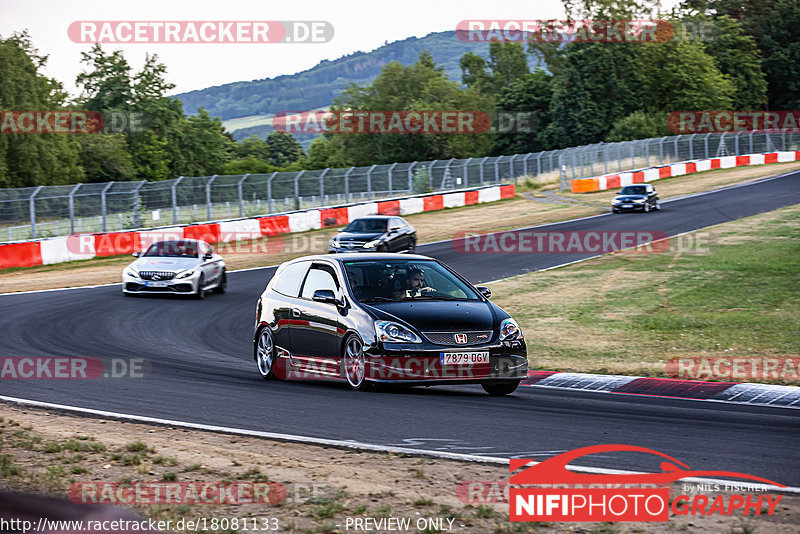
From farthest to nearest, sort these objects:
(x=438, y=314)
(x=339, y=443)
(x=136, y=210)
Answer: (x=136, y=210)
(x=438, y=314)
(x=339, y=443)

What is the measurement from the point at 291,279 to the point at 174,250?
10.8 meters

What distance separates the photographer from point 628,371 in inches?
477

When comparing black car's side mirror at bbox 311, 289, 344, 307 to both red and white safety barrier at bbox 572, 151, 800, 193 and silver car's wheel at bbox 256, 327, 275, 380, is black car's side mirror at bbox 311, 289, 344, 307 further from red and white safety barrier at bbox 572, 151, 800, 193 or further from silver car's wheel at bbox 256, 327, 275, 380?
red and white safety barrier at bbox 572, 151, 800, 193

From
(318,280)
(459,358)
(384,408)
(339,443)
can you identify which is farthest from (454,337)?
(339,443)

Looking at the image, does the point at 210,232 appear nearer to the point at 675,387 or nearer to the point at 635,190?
the point at 635,190

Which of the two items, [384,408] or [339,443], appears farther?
[384,408]

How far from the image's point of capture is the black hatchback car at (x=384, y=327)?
31.4ft

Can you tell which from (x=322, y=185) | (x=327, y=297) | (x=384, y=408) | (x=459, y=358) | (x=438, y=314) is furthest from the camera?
(x=322, y=185)

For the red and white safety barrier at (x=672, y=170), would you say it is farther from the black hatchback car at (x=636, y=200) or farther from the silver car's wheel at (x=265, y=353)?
the silver car's wheel at (x=265, y=353)

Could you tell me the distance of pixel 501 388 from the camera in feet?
33.2

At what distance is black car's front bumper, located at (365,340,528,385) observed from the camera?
31.2ft

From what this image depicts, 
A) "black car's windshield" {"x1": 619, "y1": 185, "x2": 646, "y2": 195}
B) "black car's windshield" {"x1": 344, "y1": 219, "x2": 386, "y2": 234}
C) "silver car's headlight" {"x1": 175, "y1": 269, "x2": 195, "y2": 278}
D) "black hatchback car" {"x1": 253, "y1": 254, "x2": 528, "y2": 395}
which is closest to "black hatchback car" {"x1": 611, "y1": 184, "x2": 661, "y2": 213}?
"black car's windshield" {"x1": 619, "y1": 185, "x2": 646, "y2": 195}

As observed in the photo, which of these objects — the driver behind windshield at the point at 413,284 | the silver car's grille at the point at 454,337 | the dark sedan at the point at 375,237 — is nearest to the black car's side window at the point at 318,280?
the driver behind windshield at the point at 413,284

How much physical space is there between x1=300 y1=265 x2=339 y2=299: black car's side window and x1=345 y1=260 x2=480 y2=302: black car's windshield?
22 cm
